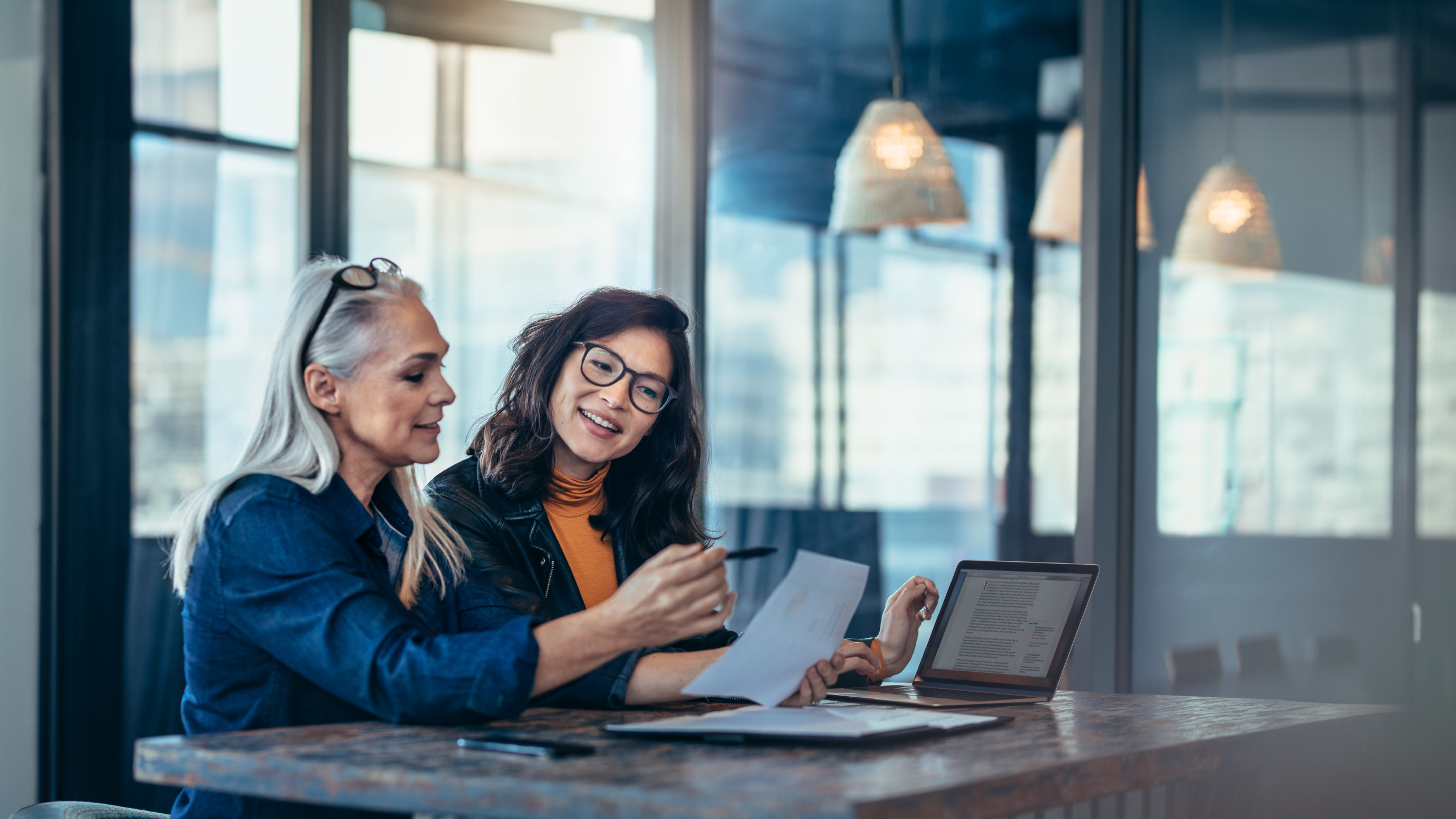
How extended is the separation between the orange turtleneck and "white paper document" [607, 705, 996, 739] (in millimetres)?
602

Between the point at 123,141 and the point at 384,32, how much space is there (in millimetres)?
782

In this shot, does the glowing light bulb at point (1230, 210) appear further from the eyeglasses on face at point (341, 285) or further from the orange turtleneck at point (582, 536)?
the eyeglasses on face at point (341, 285)

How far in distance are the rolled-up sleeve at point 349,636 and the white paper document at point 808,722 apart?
0.54 feet

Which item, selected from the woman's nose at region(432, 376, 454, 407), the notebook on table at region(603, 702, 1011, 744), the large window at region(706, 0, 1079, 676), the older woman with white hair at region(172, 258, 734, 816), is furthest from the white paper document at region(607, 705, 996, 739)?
the large window at region(706, 0, 1079, 676)

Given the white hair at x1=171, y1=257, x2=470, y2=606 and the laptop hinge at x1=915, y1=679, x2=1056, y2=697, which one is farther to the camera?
the laptop hinge at x1=915, y1=679, x2=1056, y2=697

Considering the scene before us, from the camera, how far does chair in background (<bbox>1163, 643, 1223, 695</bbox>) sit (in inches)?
116

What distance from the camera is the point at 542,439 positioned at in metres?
2.29

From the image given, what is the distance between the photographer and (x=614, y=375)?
229 centimetres

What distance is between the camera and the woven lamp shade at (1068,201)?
10.2 ft

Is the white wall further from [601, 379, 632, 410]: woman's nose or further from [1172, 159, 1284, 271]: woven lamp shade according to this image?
[1172, 159, 1284, 271]: woven lamp shade

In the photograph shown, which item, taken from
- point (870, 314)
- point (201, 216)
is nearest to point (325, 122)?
point (201, 216)

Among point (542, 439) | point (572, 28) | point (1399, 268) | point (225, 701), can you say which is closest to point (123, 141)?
point (572, 28)

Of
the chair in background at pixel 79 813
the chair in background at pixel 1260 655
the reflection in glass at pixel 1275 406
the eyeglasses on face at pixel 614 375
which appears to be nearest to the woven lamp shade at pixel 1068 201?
the reflection in glass at pixel 1275 406

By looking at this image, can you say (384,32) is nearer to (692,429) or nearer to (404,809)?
(692,429)
